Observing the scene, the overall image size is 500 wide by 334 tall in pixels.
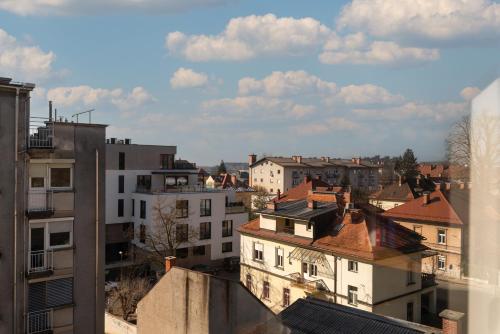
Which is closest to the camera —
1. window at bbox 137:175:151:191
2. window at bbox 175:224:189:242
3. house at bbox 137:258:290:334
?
house at bbox 137:258:290:334

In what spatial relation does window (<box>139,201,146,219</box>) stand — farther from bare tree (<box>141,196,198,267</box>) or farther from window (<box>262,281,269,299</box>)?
window (<box>262,281,269,299</box>)

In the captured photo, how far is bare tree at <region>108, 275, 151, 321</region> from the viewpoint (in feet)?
29.9

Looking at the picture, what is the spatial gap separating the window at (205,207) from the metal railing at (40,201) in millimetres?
9838

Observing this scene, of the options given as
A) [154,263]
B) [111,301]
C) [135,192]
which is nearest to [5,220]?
[111,301]

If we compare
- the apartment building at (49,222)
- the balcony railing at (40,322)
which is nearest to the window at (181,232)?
the apartment building at (49,222)

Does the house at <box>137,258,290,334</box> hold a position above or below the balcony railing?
above

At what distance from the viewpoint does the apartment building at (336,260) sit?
27.8 feet

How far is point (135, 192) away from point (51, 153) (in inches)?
399

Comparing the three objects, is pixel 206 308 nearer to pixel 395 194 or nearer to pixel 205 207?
pixel 205 207

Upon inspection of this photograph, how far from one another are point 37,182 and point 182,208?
30.9 ft

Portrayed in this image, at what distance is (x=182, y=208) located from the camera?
14.3m

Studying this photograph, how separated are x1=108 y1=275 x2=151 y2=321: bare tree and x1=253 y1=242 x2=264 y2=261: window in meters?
2.94

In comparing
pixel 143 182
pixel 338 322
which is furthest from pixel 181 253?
pixel 338 322

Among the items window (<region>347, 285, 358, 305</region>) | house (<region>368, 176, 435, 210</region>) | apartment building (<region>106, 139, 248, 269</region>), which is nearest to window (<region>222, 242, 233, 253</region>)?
apartment building (<region>106, 139, 248, 269</region>)
